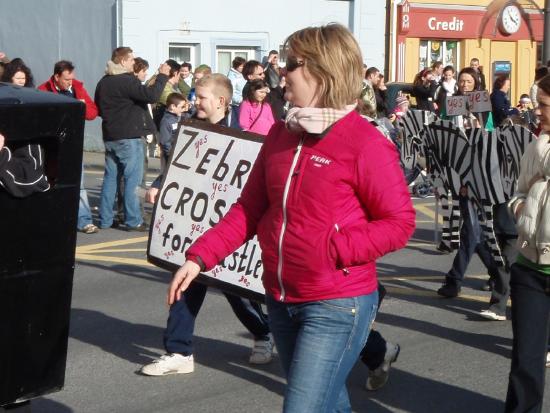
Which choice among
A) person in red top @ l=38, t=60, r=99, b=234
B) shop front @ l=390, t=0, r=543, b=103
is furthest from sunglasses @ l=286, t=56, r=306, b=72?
shop front @ l=390, t=0, r=543, b=103

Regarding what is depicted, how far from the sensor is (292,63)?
3.73 metres

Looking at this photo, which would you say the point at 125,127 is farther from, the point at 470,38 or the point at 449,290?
the point at 470,38

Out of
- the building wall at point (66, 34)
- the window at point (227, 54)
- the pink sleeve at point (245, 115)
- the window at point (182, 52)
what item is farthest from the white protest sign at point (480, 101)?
the window at point (227, 54)

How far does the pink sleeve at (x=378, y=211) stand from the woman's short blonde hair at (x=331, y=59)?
20 cm

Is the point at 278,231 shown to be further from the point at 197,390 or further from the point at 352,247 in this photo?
the point at 197,390

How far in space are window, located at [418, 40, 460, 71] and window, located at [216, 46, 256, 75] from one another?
655 cm

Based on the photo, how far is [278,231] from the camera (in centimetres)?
373

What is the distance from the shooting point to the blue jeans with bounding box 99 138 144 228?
1220 cm

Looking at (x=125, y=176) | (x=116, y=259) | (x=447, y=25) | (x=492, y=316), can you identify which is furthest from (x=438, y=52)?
(x=492, y=316)

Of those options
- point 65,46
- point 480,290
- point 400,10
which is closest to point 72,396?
point 480,290

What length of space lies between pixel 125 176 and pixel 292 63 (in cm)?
876

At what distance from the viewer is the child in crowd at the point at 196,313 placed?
6.19 metres

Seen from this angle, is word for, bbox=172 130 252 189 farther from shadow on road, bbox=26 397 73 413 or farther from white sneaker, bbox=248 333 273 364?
shadow on road, bbox=26 397 73 413

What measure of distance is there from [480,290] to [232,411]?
12.2ft
